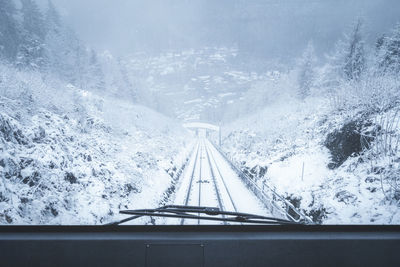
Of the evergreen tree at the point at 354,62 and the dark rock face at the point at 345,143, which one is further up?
the evergreen tree at the point at 354,62

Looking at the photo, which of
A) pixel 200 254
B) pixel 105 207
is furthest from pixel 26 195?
pixel 200 254

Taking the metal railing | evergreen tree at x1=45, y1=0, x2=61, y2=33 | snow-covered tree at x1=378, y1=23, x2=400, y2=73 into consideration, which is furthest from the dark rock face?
evergreen tree at x1=45, y1=0, x2=61, y2=33

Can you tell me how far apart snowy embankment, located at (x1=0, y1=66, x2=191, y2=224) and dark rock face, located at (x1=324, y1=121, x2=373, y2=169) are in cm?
826

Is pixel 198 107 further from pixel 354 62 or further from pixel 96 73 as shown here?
pixel 96 73

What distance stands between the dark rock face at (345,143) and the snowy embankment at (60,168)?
826 centimetres

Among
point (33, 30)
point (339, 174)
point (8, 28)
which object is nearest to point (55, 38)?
point (33, 30)

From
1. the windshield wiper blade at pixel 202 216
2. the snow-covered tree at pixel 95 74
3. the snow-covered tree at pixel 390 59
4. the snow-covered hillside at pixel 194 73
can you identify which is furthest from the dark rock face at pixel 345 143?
the snow-covered tree at pixel 95 74

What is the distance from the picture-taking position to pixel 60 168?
21.9 feet

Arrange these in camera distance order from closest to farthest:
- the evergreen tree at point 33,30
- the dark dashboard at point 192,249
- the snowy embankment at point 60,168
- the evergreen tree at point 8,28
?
the dark dashboard at point 192,249
the snowy embankment at point 60,168
the evergreen tree at point 8,28
the evergreen tree at point 33,30

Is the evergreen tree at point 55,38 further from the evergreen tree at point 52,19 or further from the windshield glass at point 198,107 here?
the windshield glass at point 198,107

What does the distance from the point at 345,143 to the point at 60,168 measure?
11.9 m

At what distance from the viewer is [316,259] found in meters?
2.43

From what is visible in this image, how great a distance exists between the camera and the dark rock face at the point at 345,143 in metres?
8.17

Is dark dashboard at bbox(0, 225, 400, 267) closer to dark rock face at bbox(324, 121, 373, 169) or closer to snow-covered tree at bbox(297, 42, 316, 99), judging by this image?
dark rock face at bbox(324, 121, 373, 169)
